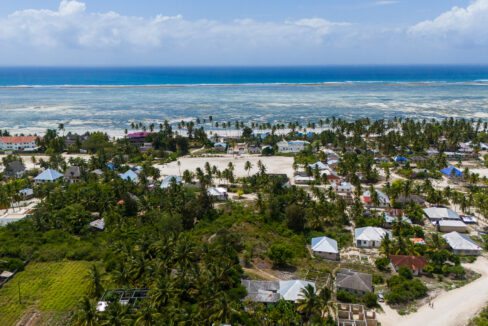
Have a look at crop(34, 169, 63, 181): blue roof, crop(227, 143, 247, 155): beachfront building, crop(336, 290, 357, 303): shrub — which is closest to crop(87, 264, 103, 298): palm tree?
crop(336, 290, 357, 303): shrub

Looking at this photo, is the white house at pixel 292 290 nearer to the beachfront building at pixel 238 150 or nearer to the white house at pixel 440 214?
the white house at pixel 440 214

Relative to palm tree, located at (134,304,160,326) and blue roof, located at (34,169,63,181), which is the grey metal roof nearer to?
palm tree, located at (134,304,160,326)

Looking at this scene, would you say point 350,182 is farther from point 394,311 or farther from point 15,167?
point 15,167

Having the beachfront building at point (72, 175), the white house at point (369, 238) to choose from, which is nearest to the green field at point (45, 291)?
the white house at point (369, 238)

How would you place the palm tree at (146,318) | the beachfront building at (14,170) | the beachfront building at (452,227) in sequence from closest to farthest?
the palm tree at (146,318)
the beachfront building at (452,227)
the beachfront building at (14,170)

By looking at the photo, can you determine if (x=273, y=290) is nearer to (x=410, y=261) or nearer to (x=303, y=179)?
(x=410, y=261)

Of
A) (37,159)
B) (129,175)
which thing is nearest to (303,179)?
(129,175)

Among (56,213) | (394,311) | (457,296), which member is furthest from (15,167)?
(457,296)
